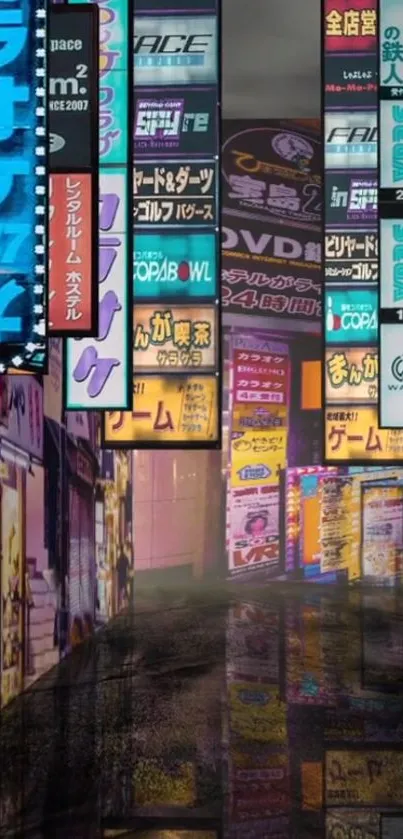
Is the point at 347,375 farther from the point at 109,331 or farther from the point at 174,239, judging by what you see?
the point at 109,331

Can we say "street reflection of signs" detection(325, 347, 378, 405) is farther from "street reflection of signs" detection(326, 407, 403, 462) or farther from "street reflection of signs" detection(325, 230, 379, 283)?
"street reflection of signs" detection(325, 230, 379, 283)

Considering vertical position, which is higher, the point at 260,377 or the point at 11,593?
the point at 260,377

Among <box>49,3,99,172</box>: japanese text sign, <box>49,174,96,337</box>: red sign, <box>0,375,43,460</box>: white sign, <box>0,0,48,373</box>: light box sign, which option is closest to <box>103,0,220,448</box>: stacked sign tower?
<box>0,375,43,460</box>: white sign

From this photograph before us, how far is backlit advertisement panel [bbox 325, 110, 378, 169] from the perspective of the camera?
45.4 ft

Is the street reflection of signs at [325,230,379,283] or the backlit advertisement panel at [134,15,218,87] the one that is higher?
the backlit advertisement panel at [134,15,218,87]

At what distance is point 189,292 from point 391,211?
264 centimetres

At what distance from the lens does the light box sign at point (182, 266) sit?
1231 centimetres

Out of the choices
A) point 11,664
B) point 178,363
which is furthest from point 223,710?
point 178,363

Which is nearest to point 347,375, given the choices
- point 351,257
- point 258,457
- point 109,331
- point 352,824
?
point 351,257

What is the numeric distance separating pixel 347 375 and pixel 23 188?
26.6ft

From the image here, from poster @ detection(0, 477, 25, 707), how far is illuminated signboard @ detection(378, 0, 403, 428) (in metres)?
4.66

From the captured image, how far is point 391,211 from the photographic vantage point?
39.4 ft

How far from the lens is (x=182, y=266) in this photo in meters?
12.4

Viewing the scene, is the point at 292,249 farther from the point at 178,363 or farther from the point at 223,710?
the point at 223,710
